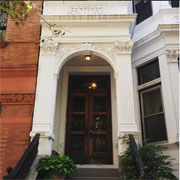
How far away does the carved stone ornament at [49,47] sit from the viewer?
22.4ft

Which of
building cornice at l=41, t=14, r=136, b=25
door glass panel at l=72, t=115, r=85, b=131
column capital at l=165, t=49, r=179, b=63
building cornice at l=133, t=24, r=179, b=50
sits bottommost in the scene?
door glass panel at l=72, t=115, r=85, b=131

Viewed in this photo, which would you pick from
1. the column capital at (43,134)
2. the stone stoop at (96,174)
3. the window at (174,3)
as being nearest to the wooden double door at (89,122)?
the stone stoop at (96,174)

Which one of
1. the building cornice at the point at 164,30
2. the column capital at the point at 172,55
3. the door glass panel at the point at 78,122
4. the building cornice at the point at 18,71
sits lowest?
the door glass panel at the point at 78,122

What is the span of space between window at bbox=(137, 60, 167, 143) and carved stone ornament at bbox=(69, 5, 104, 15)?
8.55ft

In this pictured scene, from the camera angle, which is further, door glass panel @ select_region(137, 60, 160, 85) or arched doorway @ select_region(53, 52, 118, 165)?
arched doorway @ select_region(53, 52, 118, 165)

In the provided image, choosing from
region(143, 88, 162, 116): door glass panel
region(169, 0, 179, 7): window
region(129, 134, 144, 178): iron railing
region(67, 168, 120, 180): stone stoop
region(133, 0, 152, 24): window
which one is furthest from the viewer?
region(133, 0, 152, 24): window

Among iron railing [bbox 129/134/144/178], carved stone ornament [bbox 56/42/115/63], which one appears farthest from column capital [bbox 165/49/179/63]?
iron railing [bbox 129/134/144/178]

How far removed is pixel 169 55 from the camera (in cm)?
708

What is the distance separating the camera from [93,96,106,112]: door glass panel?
831cm

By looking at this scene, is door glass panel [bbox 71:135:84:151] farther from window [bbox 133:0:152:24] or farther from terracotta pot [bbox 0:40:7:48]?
window [bbox 133:0:152:24]

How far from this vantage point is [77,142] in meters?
7.75

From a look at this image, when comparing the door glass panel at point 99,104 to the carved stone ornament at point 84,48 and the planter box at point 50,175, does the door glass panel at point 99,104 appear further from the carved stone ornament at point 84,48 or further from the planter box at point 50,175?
the planter box at point 50,175

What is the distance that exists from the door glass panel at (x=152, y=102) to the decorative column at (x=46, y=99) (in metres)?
3.22

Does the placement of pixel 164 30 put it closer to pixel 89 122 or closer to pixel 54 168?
pixel 89 122
